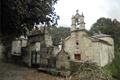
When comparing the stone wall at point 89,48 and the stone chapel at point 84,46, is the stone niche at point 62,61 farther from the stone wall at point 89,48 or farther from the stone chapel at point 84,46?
the stone chapel at point 84,46

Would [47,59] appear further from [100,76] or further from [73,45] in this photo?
[73,45]

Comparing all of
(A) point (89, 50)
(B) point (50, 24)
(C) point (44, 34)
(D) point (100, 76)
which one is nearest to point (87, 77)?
(D) point (100, 76)

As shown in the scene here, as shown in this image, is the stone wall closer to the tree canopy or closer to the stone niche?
the stone niche

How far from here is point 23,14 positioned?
15.8 m

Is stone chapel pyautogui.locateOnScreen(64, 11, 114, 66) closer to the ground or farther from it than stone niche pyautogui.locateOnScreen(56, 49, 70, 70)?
farther from it

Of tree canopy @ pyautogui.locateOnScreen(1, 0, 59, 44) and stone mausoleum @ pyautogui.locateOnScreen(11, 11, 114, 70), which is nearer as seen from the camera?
tree canopy @ pyautogui.locateOnScreen(1, 0, 59, 44)

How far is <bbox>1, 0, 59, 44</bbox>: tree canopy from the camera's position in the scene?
15008 mm

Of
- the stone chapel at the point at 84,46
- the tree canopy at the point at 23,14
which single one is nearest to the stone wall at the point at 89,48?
the stone chapel at the point at 84,46

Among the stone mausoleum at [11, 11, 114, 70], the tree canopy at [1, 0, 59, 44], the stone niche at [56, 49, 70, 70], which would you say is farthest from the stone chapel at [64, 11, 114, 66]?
the tree canopy at [1, 0, 59, 44]

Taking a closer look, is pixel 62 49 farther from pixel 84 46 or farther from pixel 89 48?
pixel 84 46

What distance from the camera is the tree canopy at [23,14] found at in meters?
15.0

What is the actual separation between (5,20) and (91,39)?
62.0ft

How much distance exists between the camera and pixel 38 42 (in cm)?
2317

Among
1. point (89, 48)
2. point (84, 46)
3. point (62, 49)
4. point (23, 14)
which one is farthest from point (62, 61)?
point (84, 46)
